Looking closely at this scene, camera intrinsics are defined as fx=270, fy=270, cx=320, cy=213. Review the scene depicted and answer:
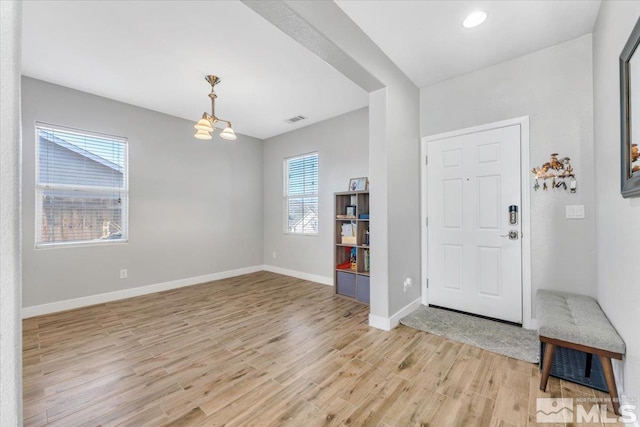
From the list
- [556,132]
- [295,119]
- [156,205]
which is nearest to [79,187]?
[156,205]

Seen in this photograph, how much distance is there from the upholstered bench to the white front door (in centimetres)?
68

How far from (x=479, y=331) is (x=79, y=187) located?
4982mm

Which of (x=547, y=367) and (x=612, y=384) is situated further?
(x=547, y=367)

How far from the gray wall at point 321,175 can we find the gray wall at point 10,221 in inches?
140

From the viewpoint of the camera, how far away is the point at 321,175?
4664mm

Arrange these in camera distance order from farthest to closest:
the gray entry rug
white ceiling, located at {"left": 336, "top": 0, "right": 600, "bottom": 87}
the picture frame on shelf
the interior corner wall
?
the picture frame on shelf < the interior corner wall < the gray entry rug < white ceiling, located at {"left": 336, "top": 0, "right": 600, "bottom": 87}

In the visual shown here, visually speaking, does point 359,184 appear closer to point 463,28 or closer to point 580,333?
point 463,28

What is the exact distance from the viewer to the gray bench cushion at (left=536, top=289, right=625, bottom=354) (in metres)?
1.58

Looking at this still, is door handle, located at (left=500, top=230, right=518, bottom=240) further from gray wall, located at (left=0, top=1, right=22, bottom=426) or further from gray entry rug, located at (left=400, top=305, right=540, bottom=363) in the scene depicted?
gray wall, located at (left=0, top=1, right=22, bottom=426)

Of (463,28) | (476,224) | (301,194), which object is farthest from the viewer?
(301,194)

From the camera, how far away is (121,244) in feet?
12.4

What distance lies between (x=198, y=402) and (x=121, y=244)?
3.00 metres

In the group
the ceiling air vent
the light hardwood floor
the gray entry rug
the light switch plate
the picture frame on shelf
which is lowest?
the light hardwood floor

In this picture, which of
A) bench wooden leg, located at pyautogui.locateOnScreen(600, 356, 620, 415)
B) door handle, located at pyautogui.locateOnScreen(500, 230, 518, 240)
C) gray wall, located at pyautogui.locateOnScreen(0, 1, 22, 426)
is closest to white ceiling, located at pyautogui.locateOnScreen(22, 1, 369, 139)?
gray wall, located at pyautogui.locateOnScreen(0, 1, 22, 426)
